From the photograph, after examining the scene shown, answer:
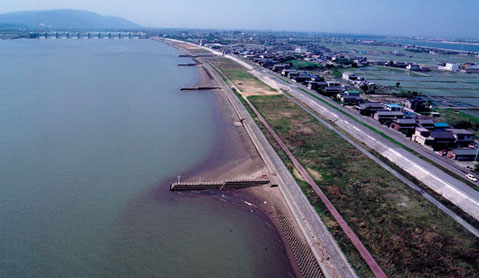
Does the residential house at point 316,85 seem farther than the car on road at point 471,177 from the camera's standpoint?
Yes

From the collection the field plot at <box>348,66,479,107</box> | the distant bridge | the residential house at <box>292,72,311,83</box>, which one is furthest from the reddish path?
the distant bridge

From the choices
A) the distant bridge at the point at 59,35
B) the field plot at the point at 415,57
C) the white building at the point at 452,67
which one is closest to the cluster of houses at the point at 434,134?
the white building at the point at 452,67

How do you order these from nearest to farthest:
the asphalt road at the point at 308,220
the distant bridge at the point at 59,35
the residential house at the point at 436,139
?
the asphalt road at the point at 308,220
the residential house at the point at 436,139
the distant bridge at the point at 59,35

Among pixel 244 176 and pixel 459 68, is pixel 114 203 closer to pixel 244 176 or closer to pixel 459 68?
pixel 244 176

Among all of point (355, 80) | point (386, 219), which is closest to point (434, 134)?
point (386, 219)

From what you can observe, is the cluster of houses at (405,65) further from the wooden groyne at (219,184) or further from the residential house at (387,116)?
the wooden groyne at (219,184)

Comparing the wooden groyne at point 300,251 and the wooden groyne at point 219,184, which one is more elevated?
the wooden groyne at point 219,184
